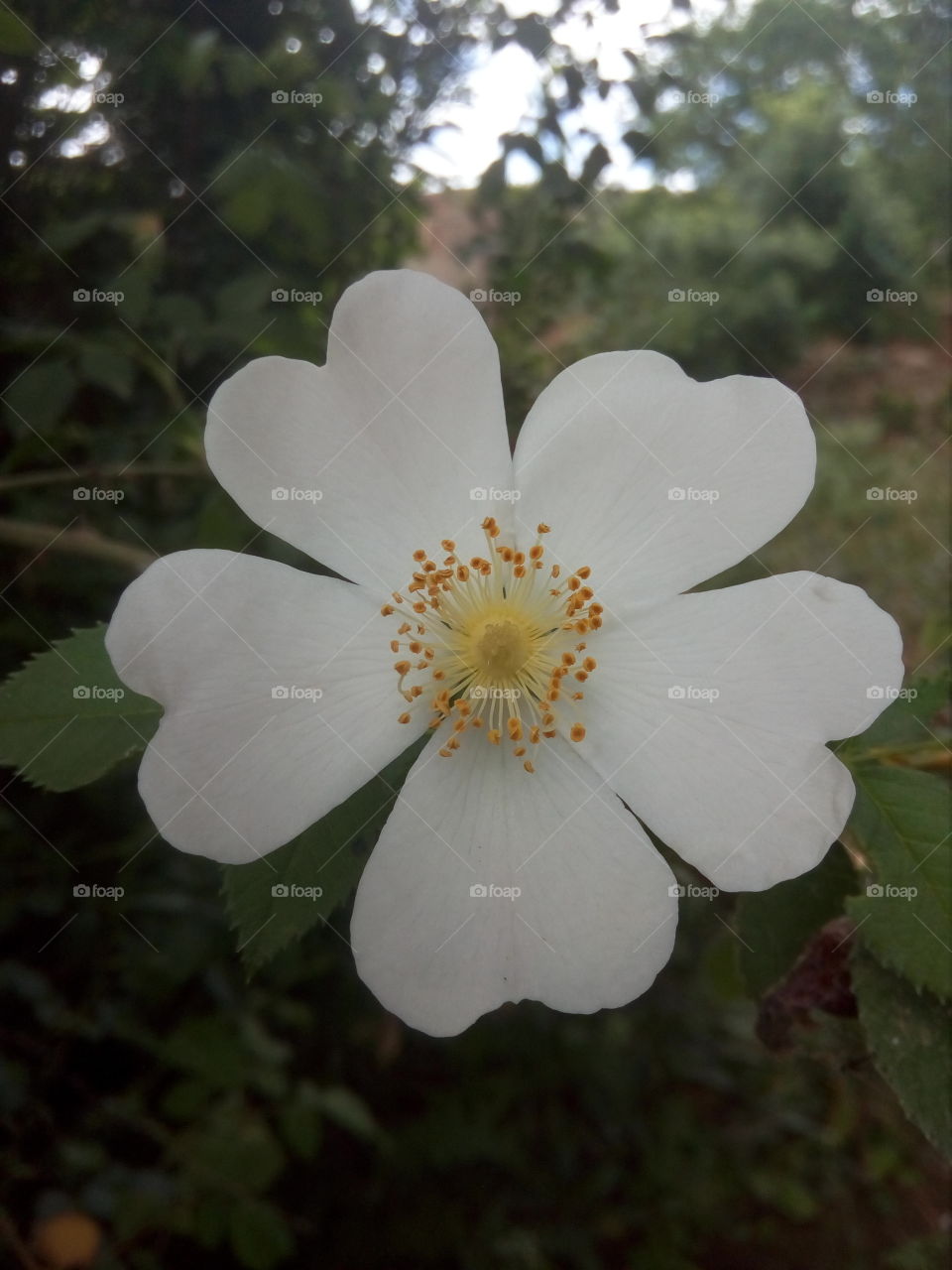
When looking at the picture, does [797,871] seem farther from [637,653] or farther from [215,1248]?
[215,1248]

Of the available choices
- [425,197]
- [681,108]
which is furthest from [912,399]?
[425,197]

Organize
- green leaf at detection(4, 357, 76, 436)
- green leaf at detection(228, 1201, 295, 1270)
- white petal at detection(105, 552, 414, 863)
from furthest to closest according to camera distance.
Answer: green leaf at detection(228, 1201, 295, 1270) < green leaf at detection(4, 357, 76, 436) < white petal at detection(105, 552, 414, 863)

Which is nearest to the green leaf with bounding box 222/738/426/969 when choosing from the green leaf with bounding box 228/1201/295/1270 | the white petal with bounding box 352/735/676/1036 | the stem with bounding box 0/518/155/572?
the white petal with bounding box 352/735/676/1036

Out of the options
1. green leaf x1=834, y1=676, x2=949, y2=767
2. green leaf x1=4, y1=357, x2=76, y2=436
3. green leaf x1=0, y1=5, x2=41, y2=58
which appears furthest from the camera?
green leaf x1=4, y1=357, x2=76, y2=436

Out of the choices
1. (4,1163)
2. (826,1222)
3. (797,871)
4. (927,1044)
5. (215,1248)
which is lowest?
(826,1222)

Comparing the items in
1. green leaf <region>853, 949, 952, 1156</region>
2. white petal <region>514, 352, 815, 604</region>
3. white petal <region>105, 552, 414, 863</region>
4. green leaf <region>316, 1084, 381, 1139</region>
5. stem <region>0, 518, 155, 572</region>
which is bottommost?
green leaf <region>316, 1084, 381, 1139</region>

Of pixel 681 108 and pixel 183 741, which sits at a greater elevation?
pixel 681 108

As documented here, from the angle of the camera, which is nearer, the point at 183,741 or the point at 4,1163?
the point at 183,741

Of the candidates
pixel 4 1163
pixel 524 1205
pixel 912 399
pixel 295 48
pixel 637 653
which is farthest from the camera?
pixel 912 399

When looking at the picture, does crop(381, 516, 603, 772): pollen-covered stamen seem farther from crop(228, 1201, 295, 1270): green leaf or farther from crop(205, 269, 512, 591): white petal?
crop(228, 1201, 295, 1270): green leaf
